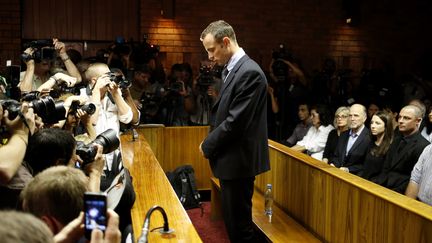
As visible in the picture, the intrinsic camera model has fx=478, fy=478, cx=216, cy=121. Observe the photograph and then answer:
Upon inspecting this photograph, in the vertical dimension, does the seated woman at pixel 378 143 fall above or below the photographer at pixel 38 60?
below

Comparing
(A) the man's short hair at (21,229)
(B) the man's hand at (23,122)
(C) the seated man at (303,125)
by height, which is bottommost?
(C) the seated man at (303,125)

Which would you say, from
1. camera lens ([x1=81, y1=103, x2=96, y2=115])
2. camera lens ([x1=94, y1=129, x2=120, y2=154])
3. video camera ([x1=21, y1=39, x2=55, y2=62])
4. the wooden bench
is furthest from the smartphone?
video camera ([x1=21, y1=39, x2=55, y2=62])

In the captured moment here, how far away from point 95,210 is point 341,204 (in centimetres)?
182

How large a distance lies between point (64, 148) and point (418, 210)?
4.89 ft

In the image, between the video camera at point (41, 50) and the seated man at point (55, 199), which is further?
the video camera at point (41, 50)

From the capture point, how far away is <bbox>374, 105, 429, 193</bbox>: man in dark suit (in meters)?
3.28

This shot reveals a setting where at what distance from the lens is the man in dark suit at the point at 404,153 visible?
10.8 feet

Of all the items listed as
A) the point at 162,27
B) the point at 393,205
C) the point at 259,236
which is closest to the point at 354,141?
the point at 259,236

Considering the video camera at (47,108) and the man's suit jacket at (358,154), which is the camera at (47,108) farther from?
the man's suit jacket at (358,154)

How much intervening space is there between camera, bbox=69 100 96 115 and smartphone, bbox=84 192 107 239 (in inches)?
48.4

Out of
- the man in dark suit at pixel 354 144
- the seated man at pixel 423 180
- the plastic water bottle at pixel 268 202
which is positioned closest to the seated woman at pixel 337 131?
the man in dark suit at pixel 354 144

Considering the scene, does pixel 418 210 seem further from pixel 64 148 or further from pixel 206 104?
pixel 206 104

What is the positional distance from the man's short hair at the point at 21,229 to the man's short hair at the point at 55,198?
40 centimetres

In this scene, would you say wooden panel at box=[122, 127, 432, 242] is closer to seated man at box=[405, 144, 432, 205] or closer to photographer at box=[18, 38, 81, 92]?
seated man at box=[405, 144, 432, 205]
